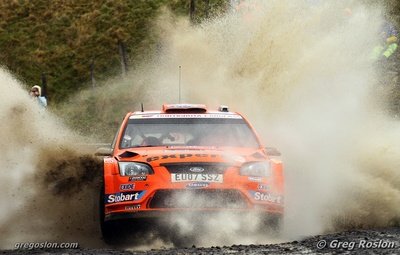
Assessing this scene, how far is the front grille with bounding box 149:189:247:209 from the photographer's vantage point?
9.36 meters

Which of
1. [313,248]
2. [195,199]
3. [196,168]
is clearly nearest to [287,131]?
[196,168]

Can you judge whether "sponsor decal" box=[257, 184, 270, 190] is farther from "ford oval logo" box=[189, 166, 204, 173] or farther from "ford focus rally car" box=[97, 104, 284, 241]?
"ford oval logo" box=[189, 166, 204, 173]

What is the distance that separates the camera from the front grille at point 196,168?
9.58 metres

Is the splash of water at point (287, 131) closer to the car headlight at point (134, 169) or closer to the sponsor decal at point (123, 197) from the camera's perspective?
the sponsor decal at point (123, 197)

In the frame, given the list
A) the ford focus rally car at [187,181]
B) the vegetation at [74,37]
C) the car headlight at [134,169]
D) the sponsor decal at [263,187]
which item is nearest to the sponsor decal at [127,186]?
the ford focus rally car at [187,181]

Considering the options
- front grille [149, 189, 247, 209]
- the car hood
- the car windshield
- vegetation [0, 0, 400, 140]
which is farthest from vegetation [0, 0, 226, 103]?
front grille [149, 189, 247, 209]

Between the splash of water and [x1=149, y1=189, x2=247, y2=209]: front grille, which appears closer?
[x1=149, y1=189, x2=247, y2=209]: front grille

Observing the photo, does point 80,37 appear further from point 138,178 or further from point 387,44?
point 138,178

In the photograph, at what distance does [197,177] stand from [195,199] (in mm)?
247

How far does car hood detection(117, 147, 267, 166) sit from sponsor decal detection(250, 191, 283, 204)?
38 centimetres

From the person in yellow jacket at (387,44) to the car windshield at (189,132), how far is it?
30.5 m

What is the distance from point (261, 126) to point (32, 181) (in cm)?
554

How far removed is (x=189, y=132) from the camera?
11.1 meters

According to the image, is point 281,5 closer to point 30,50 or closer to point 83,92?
point 83,92
